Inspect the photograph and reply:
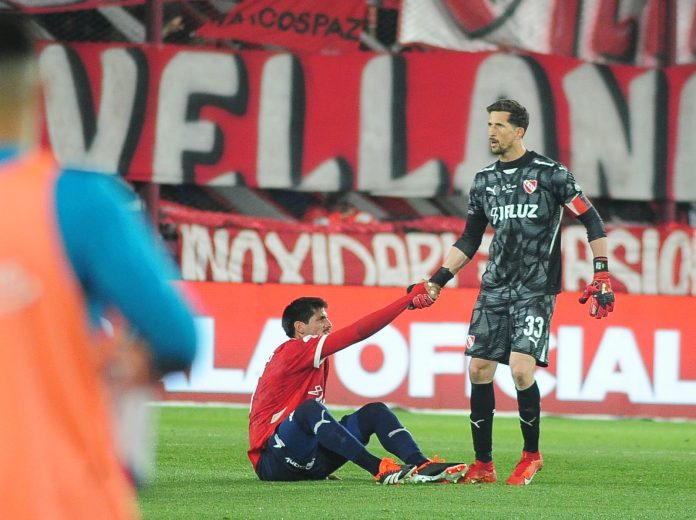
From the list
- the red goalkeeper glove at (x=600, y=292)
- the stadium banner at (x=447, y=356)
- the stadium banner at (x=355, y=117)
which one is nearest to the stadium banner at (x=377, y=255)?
the stadium banner at (x=447, y=356)

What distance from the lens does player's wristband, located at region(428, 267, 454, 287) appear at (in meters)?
7.52

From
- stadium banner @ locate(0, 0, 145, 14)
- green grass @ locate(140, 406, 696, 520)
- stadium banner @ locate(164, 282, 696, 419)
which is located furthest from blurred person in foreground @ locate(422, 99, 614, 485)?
stadium banner @ locate(0, 0, 145, 14)

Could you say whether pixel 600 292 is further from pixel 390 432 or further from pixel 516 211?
pixel 390 432

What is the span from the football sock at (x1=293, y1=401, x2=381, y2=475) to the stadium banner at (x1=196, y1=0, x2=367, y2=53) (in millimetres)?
9068

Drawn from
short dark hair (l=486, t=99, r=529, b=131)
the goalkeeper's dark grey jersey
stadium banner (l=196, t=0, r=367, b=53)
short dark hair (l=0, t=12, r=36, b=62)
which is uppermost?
stadium banner (l=196, t=0, r=367, b=53)

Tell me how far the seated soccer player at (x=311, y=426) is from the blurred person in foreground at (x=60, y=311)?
4.96m

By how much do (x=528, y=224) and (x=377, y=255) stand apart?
6.80 m

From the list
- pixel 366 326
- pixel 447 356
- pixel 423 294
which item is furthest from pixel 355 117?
pixel 366 326

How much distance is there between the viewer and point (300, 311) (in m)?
7.24

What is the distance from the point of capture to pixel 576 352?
13234 millimetres

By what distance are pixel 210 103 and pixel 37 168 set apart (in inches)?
533

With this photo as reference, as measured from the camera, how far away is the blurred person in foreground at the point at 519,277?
24.6 feet

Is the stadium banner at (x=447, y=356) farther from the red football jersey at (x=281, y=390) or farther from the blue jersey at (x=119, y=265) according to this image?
the blue jersey at (x=119, y=265)

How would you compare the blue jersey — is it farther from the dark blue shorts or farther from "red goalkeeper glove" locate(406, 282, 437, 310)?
"red goalkeeper glove" locate(406, 282, 437, 310)
